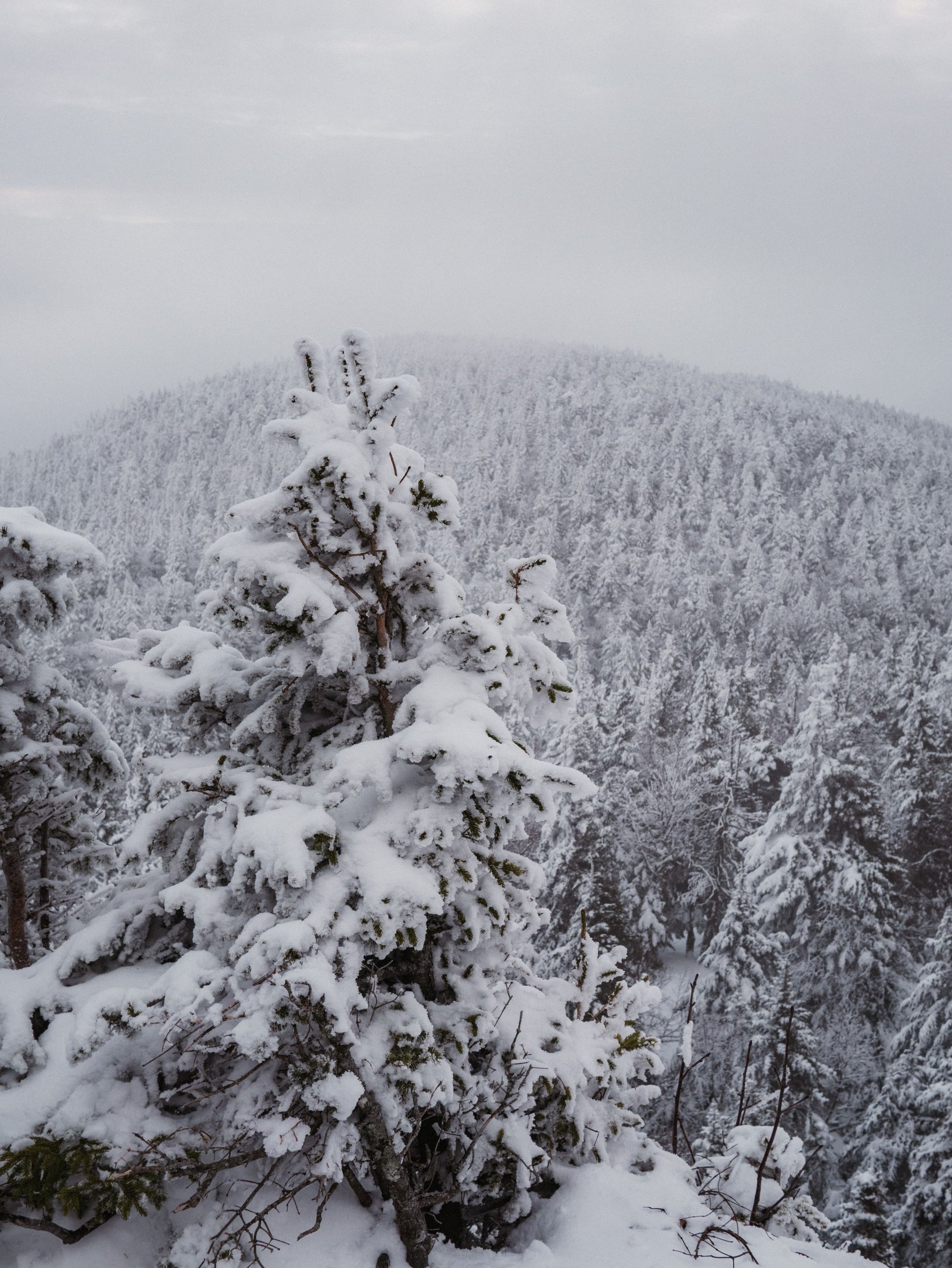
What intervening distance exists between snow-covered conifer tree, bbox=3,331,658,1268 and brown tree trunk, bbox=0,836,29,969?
7.26 ft

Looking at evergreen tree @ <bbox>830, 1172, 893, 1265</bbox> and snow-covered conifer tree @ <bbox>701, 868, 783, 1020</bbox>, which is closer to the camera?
evergreen tree @ <bbox>830, 1172, 893, 1265</bbox>

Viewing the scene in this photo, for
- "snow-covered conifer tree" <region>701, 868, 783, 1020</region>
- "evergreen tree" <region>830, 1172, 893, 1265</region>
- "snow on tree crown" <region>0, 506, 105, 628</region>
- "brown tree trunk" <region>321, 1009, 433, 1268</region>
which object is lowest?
"snow-covered conifer tree" <region>701, 868, 783, 1020</region>

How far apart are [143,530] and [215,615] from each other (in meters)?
127

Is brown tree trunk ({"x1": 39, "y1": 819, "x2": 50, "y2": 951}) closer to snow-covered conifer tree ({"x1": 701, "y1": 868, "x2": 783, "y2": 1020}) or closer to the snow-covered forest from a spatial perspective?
the snow-covered forest

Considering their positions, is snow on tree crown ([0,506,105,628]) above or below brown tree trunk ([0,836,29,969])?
above

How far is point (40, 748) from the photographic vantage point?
23.9ft

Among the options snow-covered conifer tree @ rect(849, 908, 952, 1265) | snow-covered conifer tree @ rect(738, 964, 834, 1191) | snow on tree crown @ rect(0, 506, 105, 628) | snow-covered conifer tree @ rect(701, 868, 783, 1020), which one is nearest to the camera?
snow on tree crown @ rect(0, 506, 105, 628)

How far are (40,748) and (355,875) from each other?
426 centimetres

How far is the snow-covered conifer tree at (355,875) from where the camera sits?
452 cm

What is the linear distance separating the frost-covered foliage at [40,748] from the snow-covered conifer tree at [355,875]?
952 millimetres

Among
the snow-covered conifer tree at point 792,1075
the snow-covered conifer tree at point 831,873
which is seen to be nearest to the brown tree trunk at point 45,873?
the snow-covered conifer tree at point 792,1075

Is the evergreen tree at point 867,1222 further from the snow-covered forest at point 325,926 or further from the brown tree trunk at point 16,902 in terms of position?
the brown tree trunk at point 16,902

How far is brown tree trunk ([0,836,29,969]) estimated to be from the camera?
7496mm

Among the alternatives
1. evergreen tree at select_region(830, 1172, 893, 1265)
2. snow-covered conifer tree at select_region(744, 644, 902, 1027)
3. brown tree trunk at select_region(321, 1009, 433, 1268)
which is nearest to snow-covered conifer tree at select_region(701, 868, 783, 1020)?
snow-covered conifer tree at select_region(744, 644, 902, 1027)
